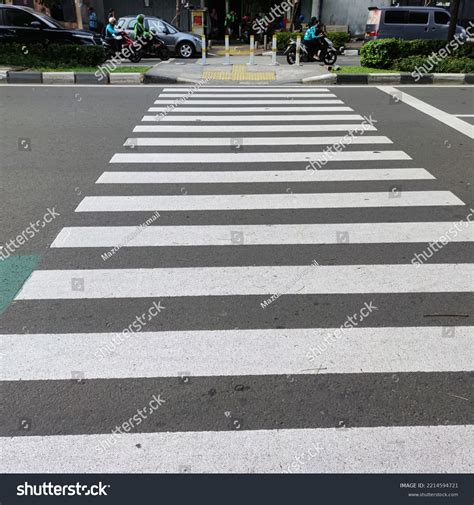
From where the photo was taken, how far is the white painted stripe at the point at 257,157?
757 cm

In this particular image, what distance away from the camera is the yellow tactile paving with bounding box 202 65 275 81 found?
1547 cm

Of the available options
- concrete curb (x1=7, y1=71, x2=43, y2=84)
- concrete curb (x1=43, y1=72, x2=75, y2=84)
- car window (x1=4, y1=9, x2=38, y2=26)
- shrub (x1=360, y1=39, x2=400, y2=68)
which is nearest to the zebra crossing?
concrete curb (x1=43, y1=72, x2=75, y2=84)

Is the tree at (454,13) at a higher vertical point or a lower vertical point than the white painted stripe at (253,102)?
higher

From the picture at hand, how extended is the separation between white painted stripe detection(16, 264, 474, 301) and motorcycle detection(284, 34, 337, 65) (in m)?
14.9

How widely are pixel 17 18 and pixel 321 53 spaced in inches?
400

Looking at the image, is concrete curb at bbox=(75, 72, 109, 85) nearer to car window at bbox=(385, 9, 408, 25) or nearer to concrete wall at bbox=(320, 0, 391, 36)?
car window at bbox=(385, 9, 408, 25)

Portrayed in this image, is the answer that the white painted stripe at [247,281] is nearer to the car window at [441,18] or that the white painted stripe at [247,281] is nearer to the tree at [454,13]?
the tree at [454,13]

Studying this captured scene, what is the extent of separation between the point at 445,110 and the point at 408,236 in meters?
7.01

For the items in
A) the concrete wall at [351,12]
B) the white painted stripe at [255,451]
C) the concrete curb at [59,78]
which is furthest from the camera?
the concrete wall at [351,12]

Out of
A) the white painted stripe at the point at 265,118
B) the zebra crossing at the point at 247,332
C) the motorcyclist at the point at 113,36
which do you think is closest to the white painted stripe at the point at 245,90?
the white painted stripe at the point at 265,118

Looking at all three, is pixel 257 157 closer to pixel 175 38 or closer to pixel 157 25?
pixel 175 38

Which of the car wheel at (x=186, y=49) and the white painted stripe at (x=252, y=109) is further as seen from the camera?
the car wheel at (x=186, y=49)

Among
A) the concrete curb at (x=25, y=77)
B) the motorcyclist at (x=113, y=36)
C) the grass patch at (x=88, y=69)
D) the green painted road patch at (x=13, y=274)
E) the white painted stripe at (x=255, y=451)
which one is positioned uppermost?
the motorcyclist at (x=113, y=36)

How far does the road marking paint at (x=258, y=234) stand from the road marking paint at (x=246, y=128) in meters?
4.26
